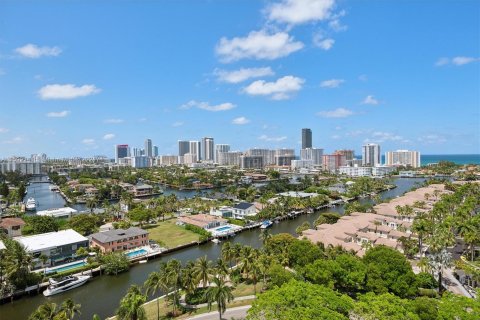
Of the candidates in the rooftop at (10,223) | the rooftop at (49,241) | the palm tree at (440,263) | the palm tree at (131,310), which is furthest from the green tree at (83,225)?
the palm tree at (440,263)

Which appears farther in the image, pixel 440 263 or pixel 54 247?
pixel 54 247

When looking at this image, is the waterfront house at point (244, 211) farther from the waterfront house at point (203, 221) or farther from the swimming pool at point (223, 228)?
the swimming pool at point (223, 228)

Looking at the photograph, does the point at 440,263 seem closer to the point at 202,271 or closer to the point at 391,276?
the point at 391,276

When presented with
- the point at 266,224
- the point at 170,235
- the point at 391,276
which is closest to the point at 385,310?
the point at 391,276

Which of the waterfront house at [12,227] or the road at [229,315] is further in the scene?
the waterfront house at [12,227]

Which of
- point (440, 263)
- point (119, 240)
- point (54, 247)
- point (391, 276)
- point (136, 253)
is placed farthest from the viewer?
point (119, 240)

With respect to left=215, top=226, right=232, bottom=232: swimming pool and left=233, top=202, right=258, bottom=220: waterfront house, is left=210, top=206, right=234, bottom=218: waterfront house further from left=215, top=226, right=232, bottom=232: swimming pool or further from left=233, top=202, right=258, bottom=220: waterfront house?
left=215, top=226, right=232, bottom=232: swimming pool

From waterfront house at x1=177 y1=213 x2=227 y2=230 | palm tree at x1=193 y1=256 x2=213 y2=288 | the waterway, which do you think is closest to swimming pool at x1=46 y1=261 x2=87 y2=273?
the waterway
